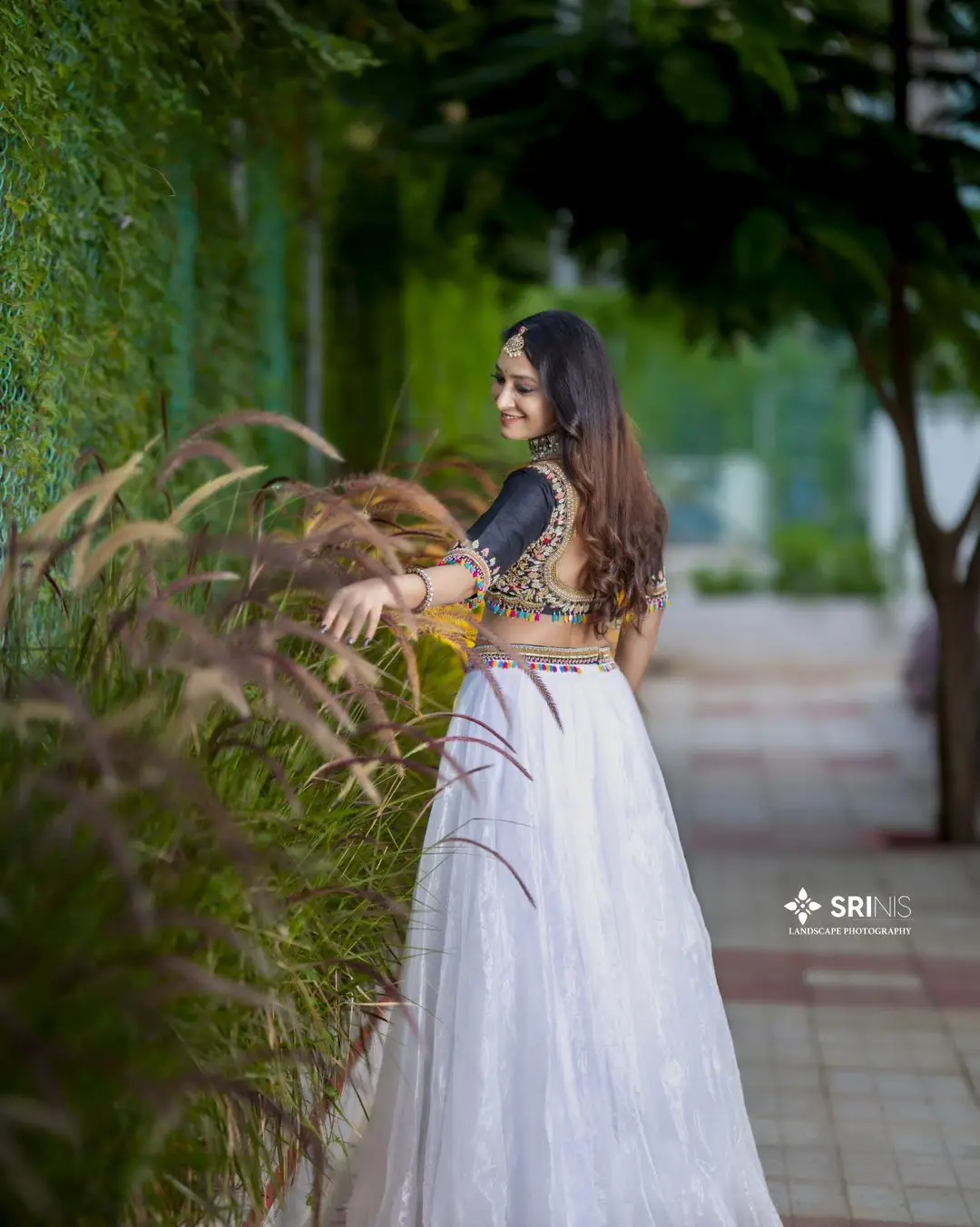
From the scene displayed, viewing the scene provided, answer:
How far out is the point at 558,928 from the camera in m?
3.02

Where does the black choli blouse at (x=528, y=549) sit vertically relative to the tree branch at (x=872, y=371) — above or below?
below

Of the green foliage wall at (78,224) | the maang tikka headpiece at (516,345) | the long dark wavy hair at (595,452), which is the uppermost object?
the green foliage wall at (78,224)

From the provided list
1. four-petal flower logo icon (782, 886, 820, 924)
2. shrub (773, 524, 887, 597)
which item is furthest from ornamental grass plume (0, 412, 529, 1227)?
shrub (773, 524, 887, 597)

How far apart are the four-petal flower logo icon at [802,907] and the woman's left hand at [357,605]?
3.69 metres

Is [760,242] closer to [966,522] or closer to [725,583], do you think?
[966,522]

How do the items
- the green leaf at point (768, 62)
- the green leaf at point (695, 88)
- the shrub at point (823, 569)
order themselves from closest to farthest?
the green leaf at point (768, 62) → the green leaf at point (695, 88) → the shrub at point (823, 569)

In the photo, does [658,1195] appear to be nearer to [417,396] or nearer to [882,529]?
[417,396]

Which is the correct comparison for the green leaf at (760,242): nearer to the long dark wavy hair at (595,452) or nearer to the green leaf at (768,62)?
the green leaf at (768,62)

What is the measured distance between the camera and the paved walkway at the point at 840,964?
369 centimetres

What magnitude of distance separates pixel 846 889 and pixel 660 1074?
3375 millimetres

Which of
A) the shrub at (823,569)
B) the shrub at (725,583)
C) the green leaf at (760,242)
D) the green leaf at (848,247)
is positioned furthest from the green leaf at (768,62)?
the shrub at (725,583)

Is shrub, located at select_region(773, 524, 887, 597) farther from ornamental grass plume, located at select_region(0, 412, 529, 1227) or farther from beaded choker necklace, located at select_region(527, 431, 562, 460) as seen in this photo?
ornamental grass plume, located at select_region(0, 412, 529, 1227)

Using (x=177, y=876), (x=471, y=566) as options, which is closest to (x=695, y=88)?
(x=471, y=566)

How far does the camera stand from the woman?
293cm
